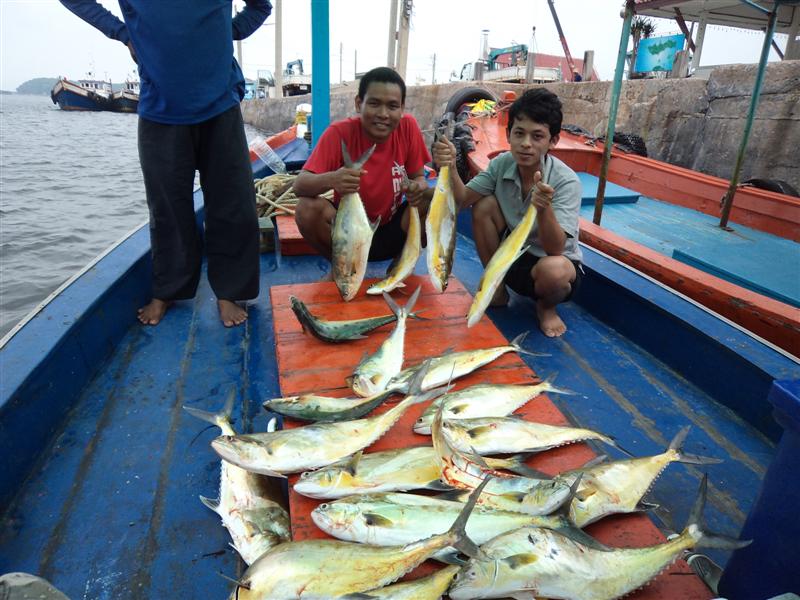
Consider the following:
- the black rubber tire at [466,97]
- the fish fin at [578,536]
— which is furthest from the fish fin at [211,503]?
the black rubber tire at [466,97]

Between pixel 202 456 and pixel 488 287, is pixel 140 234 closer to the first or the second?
pixel 202 456

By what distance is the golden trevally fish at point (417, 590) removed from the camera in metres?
1.23

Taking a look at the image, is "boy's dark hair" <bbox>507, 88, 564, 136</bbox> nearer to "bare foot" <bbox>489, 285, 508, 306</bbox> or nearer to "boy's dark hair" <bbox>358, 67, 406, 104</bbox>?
"boy's dark hair" <bbox>358, 67, 406, 104</bbox>

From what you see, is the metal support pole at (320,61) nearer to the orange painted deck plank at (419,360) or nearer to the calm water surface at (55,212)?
the orange painted deck plank at (419,360)

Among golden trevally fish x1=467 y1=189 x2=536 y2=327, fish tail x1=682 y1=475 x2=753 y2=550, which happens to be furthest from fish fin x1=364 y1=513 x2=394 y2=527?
golden trevally fish x1=467 y1=189 x2=536 y2=327

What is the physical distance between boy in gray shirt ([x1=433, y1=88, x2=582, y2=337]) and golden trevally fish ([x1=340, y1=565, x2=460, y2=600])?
1826 millimetres

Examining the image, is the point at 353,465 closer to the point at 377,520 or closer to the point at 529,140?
the point at 377,520

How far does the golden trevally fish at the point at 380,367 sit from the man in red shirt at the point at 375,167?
94 centimetres

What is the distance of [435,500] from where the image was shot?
1514 mm

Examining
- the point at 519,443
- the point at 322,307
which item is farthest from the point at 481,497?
the point at 322,307

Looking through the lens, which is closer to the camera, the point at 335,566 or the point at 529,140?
the point at 335,566

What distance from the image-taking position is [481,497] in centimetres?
157

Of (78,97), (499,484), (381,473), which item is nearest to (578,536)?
(499,484)

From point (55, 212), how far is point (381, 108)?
1100 cm
